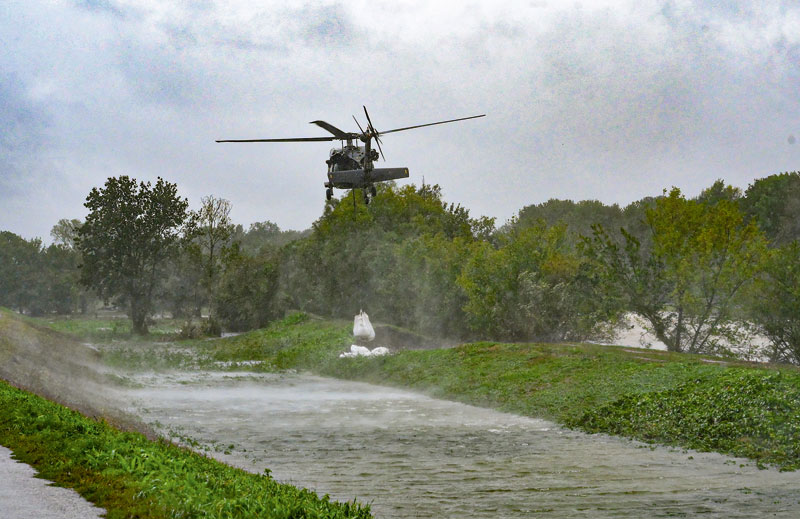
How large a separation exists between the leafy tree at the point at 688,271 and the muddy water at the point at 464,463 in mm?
10790

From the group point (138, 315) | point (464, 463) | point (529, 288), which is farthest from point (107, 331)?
point (464, 463)

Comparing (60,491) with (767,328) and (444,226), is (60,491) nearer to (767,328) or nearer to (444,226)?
(767,328)

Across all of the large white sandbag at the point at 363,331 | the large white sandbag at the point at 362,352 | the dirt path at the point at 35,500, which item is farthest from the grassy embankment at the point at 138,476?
the large white sandbag at the point at 363,331

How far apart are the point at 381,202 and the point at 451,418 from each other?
44.5 metres

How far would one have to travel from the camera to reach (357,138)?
101 ft

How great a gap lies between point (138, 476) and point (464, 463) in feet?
26.6

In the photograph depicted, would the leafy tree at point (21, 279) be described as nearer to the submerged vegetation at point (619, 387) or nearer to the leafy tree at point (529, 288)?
the submerged vegetation at point (619, 387)

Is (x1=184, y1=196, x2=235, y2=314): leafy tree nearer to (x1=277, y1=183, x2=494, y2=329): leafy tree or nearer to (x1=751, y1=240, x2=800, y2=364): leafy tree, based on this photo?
(x1=277, y1=183, x2=494, y2=329): leafy tree

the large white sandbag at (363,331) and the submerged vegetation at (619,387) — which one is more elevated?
the large white sandbag at (363,331)

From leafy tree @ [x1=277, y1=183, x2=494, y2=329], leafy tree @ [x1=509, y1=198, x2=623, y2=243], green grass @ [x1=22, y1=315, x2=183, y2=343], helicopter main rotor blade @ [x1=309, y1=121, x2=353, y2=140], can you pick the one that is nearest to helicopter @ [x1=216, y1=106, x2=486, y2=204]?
helicopter main rotor blade @ [x1=309, y1=121, x2=353, y2=140]

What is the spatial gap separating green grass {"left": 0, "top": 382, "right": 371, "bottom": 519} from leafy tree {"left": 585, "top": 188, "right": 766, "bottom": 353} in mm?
24211

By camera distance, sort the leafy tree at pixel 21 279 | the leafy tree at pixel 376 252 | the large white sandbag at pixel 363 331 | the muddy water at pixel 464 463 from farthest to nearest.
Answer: the leafy tree at pixel 21 279 < the leafy tree at pixel 376 252 < the large white sandbag at pixel 363 331 < the muddy water at pixel 464 463

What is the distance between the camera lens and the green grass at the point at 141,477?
9531 mm

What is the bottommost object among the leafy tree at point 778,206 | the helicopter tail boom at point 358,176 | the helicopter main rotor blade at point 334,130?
the helicopter tail boom at point 358,176
